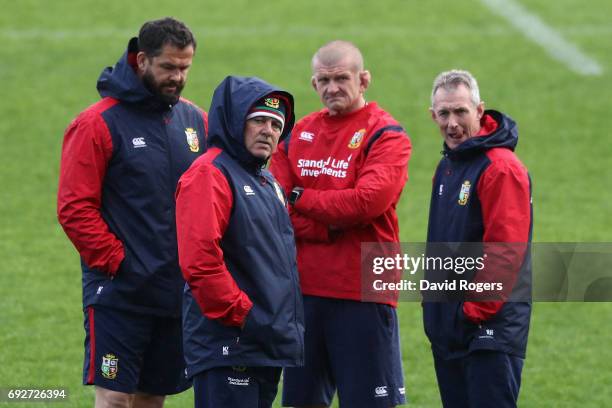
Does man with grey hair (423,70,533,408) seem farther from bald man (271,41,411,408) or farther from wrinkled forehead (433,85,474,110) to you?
bald man (271,41,411,408)

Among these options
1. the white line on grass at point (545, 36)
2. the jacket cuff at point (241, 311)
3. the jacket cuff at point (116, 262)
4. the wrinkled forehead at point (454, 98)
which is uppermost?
the white line on grass at point (545, 36)

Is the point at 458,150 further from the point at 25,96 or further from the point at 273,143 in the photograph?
the point at 25,96

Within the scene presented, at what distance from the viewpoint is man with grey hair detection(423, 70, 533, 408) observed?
21.6ft

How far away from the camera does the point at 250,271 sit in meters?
6.05

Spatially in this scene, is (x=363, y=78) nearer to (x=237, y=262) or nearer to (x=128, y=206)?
(x=128, y=206)

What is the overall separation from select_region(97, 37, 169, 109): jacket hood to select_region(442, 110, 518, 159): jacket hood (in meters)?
1.67

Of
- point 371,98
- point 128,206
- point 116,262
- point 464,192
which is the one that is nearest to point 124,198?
point 128,206

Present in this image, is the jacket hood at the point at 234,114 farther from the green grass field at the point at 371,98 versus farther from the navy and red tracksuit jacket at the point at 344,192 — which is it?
the green grass field at the point at 371,98

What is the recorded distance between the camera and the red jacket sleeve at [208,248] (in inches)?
231

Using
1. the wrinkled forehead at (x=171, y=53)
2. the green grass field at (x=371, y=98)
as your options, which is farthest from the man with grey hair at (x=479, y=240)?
the green grass field at (x=371, y=98)

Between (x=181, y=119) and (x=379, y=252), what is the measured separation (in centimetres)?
138

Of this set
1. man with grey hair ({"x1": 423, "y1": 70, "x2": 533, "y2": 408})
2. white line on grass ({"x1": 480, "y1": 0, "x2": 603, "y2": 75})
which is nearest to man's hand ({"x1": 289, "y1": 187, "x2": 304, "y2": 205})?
man with grey hair ({"x1": 423, "y1": 70, "x2": 533, "y2": 408})

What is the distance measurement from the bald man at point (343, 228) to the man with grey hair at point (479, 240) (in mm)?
283

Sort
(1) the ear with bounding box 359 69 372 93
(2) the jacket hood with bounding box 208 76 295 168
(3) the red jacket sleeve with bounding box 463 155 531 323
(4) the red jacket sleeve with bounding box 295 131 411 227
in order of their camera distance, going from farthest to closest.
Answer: (1) the ear with bounding box 359 69 372 93, (4) the red jacket sleeve with bounding box 295 131 411 227, (3) the red jacket sleeve with bounding box 463 155 531 323, (2) the jacket hood with bounding box 208 76 295 168
